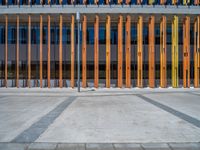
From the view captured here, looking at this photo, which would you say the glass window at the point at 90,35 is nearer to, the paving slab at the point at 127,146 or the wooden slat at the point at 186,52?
the wooden slat at the point at 186,52

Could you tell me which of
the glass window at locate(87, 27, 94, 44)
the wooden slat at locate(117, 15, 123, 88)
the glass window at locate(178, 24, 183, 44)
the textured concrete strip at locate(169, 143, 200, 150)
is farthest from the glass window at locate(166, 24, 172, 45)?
the textured concrete strip at locate(169, 143, 200, 150)

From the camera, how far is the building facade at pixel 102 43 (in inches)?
1136

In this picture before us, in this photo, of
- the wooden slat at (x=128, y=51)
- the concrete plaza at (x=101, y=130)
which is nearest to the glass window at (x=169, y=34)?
the wooden slat at (x=128, y=51)

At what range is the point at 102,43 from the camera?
31547mm

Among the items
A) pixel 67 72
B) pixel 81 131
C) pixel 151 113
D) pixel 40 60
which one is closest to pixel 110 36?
pixel 67 72

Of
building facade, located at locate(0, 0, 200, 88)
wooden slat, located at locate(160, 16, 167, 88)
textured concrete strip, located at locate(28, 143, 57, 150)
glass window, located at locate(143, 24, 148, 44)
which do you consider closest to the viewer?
textured concrete strip, located at locate(28, 143, 57, 150)

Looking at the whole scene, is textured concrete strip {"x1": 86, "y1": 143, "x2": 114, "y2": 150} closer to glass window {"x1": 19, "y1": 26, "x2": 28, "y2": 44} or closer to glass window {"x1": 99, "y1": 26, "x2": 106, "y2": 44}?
glass window {"x1": 99, "y1": 26, "x2": 106, "y2": 44}

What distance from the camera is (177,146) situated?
23.4ft

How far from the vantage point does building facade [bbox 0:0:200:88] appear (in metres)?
28.9

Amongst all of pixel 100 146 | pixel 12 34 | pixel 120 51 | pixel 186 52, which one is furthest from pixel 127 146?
pixel 12 34

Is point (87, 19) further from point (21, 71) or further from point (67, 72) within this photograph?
point (21, 71)

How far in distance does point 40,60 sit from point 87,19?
→ 6861 millimetres

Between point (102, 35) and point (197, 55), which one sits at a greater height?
point (102, 35)

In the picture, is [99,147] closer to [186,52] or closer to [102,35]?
[186,52]
